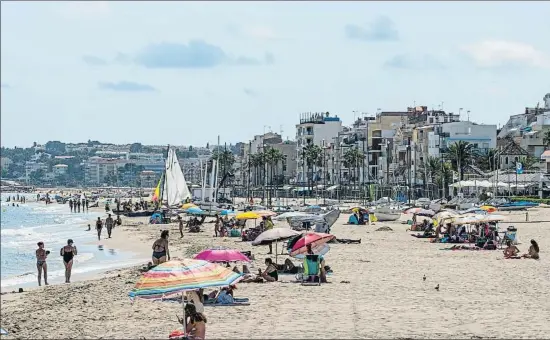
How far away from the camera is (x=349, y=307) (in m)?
19.3

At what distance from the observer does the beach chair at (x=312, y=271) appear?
907 inches

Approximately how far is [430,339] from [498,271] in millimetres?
11837

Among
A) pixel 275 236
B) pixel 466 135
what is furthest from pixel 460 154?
pixel 275 236

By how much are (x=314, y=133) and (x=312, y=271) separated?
134m

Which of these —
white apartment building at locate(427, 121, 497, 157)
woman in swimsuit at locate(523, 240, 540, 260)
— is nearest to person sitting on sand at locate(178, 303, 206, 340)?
woman in swimsuit at locate(523, 240, 540, 260)

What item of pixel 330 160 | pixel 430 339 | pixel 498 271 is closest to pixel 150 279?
pixel 430 339

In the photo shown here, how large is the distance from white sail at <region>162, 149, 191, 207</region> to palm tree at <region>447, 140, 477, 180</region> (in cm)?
3379

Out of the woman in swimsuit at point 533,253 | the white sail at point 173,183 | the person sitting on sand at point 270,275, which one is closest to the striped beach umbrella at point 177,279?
the person sitting on sand at point 270,275

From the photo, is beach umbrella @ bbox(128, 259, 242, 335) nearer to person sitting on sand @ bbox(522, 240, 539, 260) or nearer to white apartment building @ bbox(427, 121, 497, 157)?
person sitting on sand @ bbox(522, 240, 539, 260)

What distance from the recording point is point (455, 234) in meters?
39.1

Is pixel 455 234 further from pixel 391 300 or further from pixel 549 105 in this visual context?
pixel 549 105

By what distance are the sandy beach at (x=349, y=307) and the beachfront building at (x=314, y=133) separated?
124481mm

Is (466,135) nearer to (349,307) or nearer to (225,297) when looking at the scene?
(349,307)

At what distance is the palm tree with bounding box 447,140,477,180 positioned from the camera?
104 m
